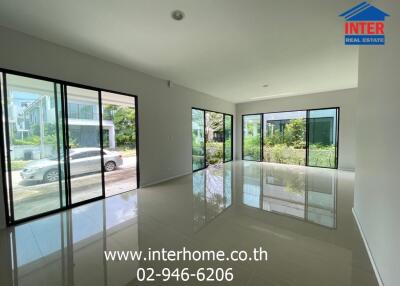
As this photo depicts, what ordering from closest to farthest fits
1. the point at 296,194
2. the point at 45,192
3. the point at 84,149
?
the point at 45,192
the point at 84,149
the point at 296,194

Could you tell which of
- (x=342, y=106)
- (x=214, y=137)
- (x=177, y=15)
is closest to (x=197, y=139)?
(x=214, y=137)

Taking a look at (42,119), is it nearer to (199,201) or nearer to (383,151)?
(199,201)

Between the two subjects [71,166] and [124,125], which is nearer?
[71,166]

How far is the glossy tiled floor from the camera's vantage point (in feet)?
5.55

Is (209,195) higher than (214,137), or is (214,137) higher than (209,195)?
(214,137)

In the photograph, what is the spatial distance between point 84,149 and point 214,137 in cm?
481

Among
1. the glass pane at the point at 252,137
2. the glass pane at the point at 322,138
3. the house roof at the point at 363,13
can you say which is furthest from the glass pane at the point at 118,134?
the glass pane at the point at 322,138

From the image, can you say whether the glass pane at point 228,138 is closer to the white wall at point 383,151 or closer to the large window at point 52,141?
the large window at point 52,141

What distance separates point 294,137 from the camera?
7.18 m

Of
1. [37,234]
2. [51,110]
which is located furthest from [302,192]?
[51,110]

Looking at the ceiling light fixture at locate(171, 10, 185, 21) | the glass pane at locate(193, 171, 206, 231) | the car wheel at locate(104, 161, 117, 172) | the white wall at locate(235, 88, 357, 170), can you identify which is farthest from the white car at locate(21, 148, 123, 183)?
the white wall at locate(235, 88, 357, 170)

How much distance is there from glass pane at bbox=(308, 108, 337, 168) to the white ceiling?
7.83 feet

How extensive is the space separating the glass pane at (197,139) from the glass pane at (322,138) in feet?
13.5

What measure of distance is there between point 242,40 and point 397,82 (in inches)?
81.6
